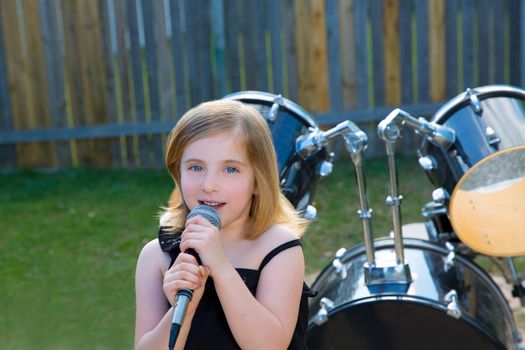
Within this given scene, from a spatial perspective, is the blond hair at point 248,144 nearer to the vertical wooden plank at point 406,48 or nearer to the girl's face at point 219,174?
the girl's face at point 219,174

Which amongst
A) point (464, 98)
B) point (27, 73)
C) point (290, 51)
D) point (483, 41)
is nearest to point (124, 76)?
point (27, 73)

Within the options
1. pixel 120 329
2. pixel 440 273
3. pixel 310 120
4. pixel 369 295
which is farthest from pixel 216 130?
pixel 120 329

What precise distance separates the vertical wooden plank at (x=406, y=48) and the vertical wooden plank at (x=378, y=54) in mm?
97

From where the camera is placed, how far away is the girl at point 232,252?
1.68 meters

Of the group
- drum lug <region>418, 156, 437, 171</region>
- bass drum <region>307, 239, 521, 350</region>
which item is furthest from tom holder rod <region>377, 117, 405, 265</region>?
drum lug <region>418, 156, 437, 171</region>

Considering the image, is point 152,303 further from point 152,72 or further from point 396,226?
point 152,72

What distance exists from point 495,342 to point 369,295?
396 millimetres

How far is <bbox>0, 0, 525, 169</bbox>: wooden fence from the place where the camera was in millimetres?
6492

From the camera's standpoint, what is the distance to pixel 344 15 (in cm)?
648

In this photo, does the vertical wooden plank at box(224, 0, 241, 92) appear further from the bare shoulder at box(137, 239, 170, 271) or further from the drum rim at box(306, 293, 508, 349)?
the bare shoulder at box(137, 239, 170, 271)

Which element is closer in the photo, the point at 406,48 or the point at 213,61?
the point at 406,48

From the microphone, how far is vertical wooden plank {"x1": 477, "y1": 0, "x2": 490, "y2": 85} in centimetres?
534

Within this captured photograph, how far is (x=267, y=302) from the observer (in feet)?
5.75

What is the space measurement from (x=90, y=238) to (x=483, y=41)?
11.7ft
